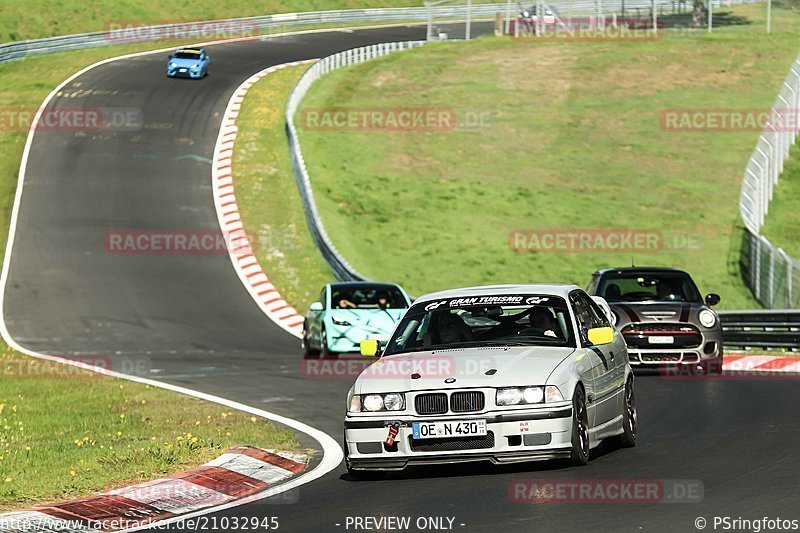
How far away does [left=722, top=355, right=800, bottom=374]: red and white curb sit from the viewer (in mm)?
20453

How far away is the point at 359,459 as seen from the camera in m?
10.5

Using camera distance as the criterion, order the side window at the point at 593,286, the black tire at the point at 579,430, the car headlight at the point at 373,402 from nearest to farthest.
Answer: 1. the black tire at the point at 579,430
2. the car headlight at the point at 373,402
3. the side window at the point at 593,286

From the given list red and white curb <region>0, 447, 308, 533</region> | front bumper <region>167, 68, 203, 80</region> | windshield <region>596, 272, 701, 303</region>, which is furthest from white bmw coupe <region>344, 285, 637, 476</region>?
front bumper <region>167, 68, 203, 80</region>

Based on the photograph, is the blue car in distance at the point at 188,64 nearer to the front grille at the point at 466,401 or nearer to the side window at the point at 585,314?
the side window at the point at 585,314

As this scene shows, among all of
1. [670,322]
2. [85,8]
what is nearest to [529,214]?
[670,322]

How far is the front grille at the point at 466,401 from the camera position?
10359 mm

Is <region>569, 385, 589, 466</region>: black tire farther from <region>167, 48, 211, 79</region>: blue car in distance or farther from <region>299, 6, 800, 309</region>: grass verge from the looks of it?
<region>167, 48, 211, 79</region>: blue car in distance

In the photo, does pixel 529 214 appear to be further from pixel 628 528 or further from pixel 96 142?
pixel 628 528

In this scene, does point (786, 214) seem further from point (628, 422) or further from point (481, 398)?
point (481, 398)

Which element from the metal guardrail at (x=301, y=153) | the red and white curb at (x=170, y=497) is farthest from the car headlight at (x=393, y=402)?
the metal guardrail at (x=301, y=153)

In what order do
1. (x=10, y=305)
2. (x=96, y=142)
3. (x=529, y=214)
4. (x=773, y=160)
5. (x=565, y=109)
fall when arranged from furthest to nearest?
(x=565, y=109) < (x=96, y=142) < (x=529, y=214) < (x=773, y=160) < (x=10, y=305)

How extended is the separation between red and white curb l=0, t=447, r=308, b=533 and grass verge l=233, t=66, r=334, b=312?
66.7 ft

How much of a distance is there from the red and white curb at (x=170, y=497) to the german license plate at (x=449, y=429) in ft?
3.99

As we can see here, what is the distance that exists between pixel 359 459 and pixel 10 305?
22.7 metres
